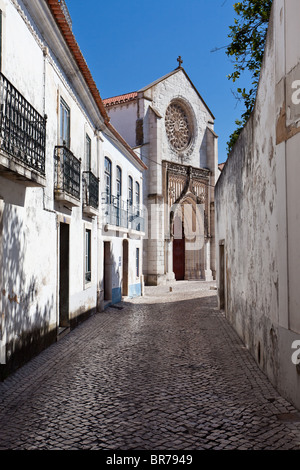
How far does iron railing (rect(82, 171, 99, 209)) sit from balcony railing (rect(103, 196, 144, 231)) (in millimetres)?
1493

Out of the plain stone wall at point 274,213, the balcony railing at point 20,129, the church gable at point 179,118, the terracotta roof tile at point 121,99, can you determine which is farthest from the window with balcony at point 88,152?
the terracotta roof tile at point 121,99

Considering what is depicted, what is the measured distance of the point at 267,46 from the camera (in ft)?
19.4

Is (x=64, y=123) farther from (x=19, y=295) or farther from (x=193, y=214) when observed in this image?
(x=193, y=214)

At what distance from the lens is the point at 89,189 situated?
36.6ft

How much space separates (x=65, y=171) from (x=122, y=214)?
7.37m

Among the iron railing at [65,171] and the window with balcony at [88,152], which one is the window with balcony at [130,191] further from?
the iron railing at [65,171]

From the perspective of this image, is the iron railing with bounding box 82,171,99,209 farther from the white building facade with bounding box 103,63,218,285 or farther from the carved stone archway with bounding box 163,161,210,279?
the carved stone archway with bounding box 163,161,210,279

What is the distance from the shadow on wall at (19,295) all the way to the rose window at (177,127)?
2013 centimetres

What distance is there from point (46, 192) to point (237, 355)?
4511 mm

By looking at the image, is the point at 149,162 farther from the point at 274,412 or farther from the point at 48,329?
the point at 274,412

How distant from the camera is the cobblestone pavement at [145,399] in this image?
3787 mm

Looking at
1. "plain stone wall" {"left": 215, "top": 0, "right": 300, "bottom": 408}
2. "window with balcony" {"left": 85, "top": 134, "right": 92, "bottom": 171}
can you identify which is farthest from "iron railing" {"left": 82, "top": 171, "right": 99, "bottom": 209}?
"plain stone wall" {"left": 215, "top": 0, "right": 300, "bottom": 408}

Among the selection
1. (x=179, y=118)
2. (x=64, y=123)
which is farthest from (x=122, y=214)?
(x=179, y=118)

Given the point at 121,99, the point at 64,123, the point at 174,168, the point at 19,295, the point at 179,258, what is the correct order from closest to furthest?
the point at 19,295 < the point at 64,123 < the point at 121,99 < the point at 174,168 < the point at 179,258
